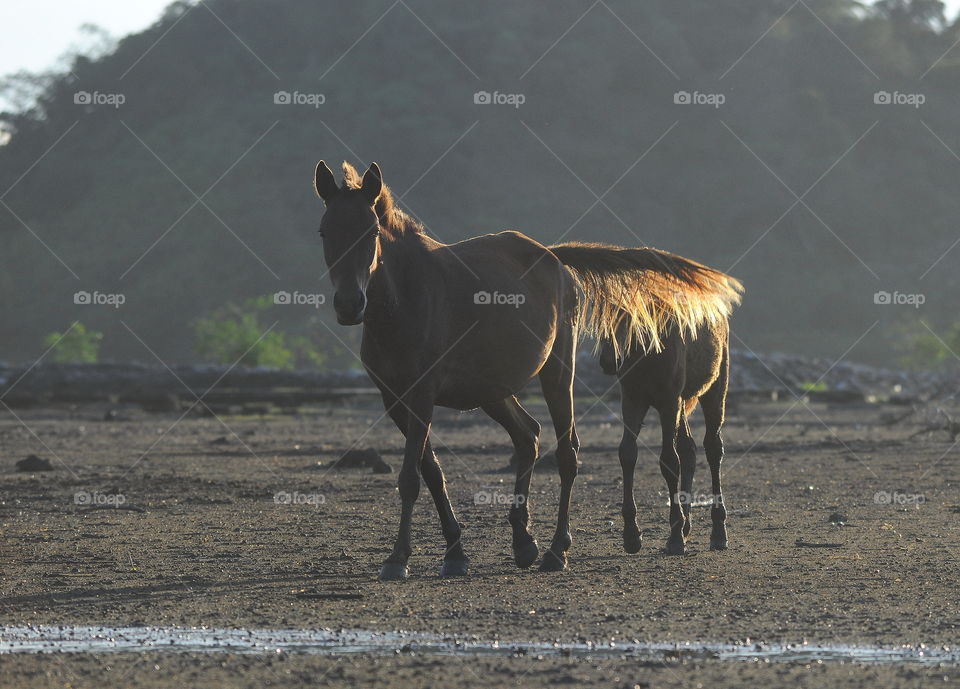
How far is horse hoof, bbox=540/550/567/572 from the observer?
938cm

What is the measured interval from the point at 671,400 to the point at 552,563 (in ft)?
6.12

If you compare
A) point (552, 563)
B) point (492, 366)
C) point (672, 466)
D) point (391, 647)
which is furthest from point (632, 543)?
point (391, 647)

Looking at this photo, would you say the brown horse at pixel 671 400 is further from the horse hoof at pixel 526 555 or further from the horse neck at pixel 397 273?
the horse neck at pixel 397 273

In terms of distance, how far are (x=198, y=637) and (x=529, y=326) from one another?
3.83 meters

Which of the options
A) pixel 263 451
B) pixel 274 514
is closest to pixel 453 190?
pixel 263 451

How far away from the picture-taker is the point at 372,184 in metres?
8.84

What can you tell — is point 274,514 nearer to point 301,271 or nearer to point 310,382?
point 310,382

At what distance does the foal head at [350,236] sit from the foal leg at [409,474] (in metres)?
0.79

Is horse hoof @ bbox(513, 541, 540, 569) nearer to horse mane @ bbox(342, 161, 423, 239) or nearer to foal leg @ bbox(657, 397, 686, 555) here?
foal leg @ bbox(657, 397, 686, 555)

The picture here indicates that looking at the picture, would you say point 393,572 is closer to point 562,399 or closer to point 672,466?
point 562,399

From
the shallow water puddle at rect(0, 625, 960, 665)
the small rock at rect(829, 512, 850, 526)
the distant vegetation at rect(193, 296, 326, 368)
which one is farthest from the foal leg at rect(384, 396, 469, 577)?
the distant vegetation at rect(193, 296, 326, 368)

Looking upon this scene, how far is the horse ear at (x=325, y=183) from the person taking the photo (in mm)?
8773

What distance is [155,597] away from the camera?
317 inches

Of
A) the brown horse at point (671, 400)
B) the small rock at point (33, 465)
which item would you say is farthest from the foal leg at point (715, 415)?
the small rock at point (33, 465)
